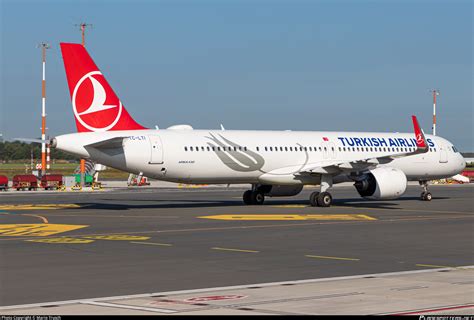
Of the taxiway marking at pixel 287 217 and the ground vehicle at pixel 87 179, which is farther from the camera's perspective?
the ground vehicle at pixel 87 179

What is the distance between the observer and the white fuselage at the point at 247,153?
3903 centimetres

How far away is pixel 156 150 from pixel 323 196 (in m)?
9.69

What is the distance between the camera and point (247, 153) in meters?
43.3

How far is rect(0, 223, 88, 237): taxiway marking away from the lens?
27.4m

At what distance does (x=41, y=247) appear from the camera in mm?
22859

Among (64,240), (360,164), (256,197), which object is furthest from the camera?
(256,197)

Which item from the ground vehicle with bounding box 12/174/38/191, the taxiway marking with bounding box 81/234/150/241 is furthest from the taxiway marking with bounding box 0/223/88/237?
the ground vehicle with bounding box 12/174/38/191

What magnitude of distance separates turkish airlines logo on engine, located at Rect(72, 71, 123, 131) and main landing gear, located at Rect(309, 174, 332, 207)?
11.6m

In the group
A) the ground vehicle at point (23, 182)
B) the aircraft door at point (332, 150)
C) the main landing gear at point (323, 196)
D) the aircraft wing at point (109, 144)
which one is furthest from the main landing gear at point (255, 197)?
the ground vehicle at point (23, 182)

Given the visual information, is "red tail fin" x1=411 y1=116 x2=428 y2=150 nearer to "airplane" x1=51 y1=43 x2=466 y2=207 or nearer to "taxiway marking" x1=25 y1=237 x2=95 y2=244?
"airplane" x1=51 y1=43 x2=466 y2=207

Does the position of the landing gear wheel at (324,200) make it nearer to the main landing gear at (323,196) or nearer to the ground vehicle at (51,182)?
the main landing gear at (323,196)

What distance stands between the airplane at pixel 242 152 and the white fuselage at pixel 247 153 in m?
0.05

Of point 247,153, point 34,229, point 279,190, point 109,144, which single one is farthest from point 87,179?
point 34,229

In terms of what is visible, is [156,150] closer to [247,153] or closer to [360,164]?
[247,153]
